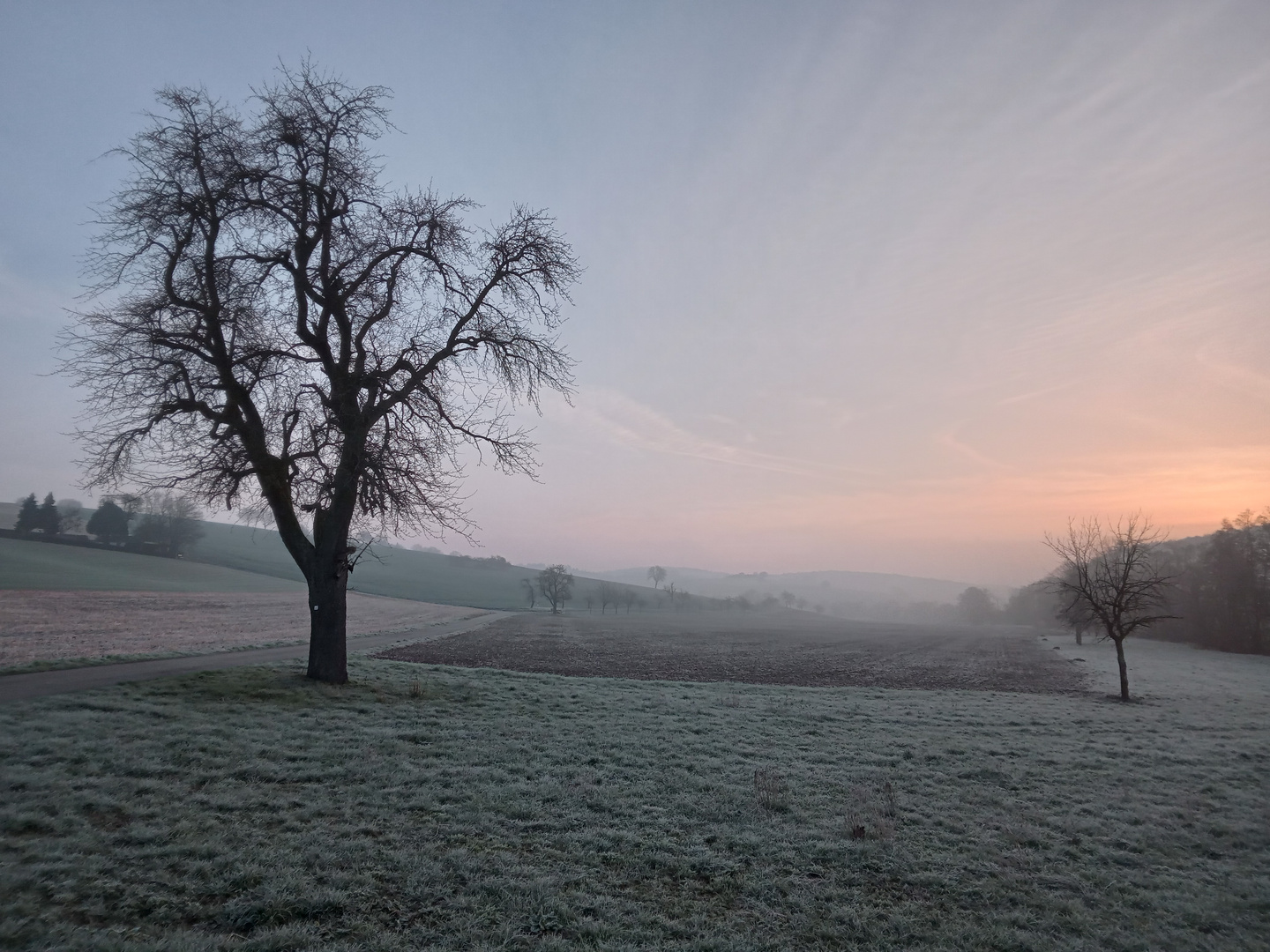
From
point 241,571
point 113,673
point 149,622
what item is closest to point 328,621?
point 113,673

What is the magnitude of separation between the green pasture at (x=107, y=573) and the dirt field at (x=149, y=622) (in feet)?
18.3

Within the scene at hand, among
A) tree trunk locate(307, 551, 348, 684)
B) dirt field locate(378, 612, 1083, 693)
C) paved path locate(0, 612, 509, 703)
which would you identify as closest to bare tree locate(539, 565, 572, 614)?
dirt field locate(378, 612, 1083, 693)

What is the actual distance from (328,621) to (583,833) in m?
11.0

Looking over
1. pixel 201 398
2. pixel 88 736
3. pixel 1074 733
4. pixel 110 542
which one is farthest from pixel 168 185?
pixel 110 542

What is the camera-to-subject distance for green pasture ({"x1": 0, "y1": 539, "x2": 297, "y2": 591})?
54.8 metres

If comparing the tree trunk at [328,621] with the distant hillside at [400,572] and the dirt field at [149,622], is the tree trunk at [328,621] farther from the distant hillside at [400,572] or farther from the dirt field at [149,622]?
the distant hillside at [400,572]

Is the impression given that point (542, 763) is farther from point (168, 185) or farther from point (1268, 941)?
point (168, 185)

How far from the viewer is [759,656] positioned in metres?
41.4

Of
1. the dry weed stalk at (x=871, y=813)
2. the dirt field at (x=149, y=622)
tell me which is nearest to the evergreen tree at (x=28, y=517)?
the dirt field at (x=149, y=622)

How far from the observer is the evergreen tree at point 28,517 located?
78.6 metres

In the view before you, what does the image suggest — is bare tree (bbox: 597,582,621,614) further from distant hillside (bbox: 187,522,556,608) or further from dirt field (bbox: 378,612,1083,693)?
dirt field (bbox: 378,612,1083,693)

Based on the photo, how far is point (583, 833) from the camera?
7.50 m

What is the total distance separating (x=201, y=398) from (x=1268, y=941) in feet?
65.9

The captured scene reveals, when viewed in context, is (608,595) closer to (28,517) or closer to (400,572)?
(400,572)
